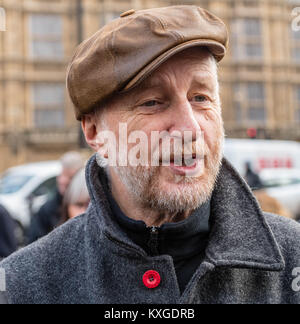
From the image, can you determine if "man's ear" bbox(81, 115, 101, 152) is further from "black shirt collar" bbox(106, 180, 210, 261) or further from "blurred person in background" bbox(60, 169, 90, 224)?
"blurred person in background" bbox(60, 169, 90, 224)

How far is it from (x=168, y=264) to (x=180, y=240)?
0.09m

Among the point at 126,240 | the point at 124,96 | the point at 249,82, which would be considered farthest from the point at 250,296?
the point at 249,82

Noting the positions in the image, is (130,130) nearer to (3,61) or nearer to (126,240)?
(126,240)

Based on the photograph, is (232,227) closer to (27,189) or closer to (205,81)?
(205,81)

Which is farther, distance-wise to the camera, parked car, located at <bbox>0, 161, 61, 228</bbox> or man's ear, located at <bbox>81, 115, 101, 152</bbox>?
parked car, located at <bbox>0, 161, 61, 228</bbox>

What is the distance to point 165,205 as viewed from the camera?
4.61ft

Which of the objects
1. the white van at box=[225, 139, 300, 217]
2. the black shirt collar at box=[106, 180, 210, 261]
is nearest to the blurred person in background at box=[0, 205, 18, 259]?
the black shirt collar at box=[106, 180, 210, 261]

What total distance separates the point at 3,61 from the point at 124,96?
Answer: 16325mm

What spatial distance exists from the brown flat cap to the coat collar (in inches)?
15.2

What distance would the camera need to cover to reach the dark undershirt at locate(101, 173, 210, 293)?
1425 mm

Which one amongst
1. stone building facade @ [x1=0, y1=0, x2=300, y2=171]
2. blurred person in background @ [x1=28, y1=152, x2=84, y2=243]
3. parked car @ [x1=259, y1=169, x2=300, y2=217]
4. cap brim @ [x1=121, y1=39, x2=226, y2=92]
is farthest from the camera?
stone building facade @ [x1=0, y1=0, x2=300, y2=171]

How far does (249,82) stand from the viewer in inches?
720
